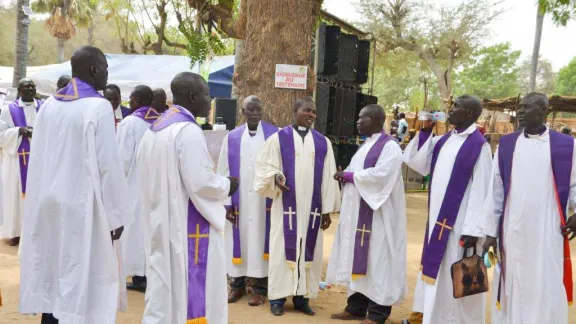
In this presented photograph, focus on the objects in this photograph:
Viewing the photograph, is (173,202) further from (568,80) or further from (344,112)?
(568,80)

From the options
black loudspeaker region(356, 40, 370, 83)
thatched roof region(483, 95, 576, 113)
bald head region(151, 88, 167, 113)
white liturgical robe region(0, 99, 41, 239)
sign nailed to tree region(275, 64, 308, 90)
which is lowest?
white liturgical robe region(0, 99, 41, 239)

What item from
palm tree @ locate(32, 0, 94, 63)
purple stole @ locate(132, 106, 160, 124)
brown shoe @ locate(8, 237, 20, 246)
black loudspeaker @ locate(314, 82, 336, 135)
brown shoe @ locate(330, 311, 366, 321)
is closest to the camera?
brown shoe @ locate(330, 311, 366, 321)

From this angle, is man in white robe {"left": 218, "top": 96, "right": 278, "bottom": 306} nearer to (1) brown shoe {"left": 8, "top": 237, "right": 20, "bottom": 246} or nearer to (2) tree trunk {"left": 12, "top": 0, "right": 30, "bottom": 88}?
(1) brown shoe {"left": 8, "top": 237, "right": 20, "bottom": 246}

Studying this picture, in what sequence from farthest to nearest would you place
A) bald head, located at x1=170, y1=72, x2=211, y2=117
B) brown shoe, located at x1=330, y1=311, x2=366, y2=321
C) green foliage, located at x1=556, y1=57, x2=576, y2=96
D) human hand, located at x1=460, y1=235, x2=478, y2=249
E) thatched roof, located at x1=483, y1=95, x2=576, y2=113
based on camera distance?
green foliage, located at x1=556, y1=57, x2=576, y2=96 → thatched roof, located at x1=483, y1=95, x2=576, y2=113 → brown shoe, located at x1=330, y1=311, x2=366, y2=321 → human hand, located at x1=460, y1=235, x2=478, y2=249 → bald head, located at x1=170, y1=72, x2=211, y2=117

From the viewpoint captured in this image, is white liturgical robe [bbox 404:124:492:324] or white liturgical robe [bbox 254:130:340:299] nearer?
white liturgical robe [bbox 404:124:492:324]

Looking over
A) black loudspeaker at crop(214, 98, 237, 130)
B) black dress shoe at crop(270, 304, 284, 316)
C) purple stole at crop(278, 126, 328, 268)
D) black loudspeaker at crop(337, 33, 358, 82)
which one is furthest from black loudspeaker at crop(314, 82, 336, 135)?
black dress shoe at crop(270, 304, 284, 316)

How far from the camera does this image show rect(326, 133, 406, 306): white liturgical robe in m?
5.98

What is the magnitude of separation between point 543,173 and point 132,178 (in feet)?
13.8

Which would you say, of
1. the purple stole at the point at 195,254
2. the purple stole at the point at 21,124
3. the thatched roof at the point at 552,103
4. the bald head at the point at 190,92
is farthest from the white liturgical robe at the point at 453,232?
the thatched roof at the point at 552,103

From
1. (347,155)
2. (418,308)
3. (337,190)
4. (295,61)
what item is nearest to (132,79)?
(347,155)

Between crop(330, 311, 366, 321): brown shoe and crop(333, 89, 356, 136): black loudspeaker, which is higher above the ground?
crop(333, 89, 356, 136): black loudspeaker

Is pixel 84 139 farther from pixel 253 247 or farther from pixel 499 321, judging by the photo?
pixel 499 321

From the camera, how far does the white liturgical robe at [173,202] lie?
169 inches

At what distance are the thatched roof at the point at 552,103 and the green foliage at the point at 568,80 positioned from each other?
4501 cm
